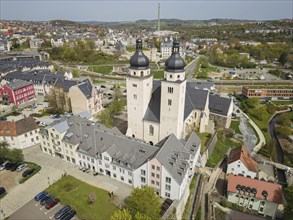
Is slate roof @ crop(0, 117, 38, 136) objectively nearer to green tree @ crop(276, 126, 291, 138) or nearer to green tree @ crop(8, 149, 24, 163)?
green tree @ crop(8, 149, 24, 163)

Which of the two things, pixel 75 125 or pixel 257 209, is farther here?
pixel 75 125

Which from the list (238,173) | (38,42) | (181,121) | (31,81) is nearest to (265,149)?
(238,173)

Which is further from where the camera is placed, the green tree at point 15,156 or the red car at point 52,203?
the green tree at point 15,156

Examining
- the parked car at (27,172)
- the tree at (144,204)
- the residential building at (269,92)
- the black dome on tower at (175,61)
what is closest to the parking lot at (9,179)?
the parked car at (27,172)

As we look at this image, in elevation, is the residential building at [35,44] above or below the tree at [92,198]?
above

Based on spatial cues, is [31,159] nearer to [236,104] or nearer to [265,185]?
[265,185]

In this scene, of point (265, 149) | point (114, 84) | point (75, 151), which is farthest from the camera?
point (114, 84)

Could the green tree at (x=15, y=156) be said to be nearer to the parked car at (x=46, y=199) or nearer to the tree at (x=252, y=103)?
the parked car at (x=46, y=199)
